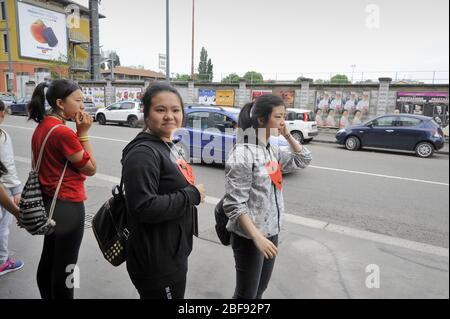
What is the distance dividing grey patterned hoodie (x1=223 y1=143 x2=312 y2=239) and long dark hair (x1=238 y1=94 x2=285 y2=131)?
5.9 inches

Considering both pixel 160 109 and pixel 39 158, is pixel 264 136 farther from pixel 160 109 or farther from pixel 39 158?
pixel 39 158

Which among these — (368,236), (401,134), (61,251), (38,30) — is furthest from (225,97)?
(61,251)

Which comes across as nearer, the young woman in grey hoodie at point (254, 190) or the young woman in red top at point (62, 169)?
the young woman in grey hoodie at point (254, 190)

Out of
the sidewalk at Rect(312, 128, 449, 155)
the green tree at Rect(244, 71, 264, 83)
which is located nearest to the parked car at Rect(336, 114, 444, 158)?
the sidewalk at Rect(312, 128, 449, 155)

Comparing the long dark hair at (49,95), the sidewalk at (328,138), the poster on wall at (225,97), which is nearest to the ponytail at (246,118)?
the long dark hair at (49,95)

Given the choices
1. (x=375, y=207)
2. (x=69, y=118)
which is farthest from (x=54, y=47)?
(x=375, y=207)

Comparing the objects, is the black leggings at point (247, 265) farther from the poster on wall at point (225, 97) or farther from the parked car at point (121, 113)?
the poster on wall at point (225, 97)

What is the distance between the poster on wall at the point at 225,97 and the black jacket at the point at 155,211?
19157mm

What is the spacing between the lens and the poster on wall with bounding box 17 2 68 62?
21.5 ft

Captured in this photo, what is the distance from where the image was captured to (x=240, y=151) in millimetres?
1830

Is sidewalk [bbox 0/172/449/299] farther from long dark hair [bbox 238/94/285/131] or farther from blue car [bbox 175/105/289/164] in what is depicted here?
blue car [bbox 175/105/289/164]

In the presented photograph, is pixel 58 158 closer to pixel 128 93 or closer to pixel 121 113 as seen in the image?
pixel 121 113

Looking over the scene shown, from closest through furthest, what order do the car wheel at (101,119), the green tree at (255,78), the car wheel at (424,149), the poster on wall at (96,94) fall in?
the car wheel at (424,149) < the car wheel at (101,119) < the green tree at (255,78) < the poster on wall at (96,94)

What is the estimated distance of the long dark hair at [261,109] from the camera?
185 centimetres
